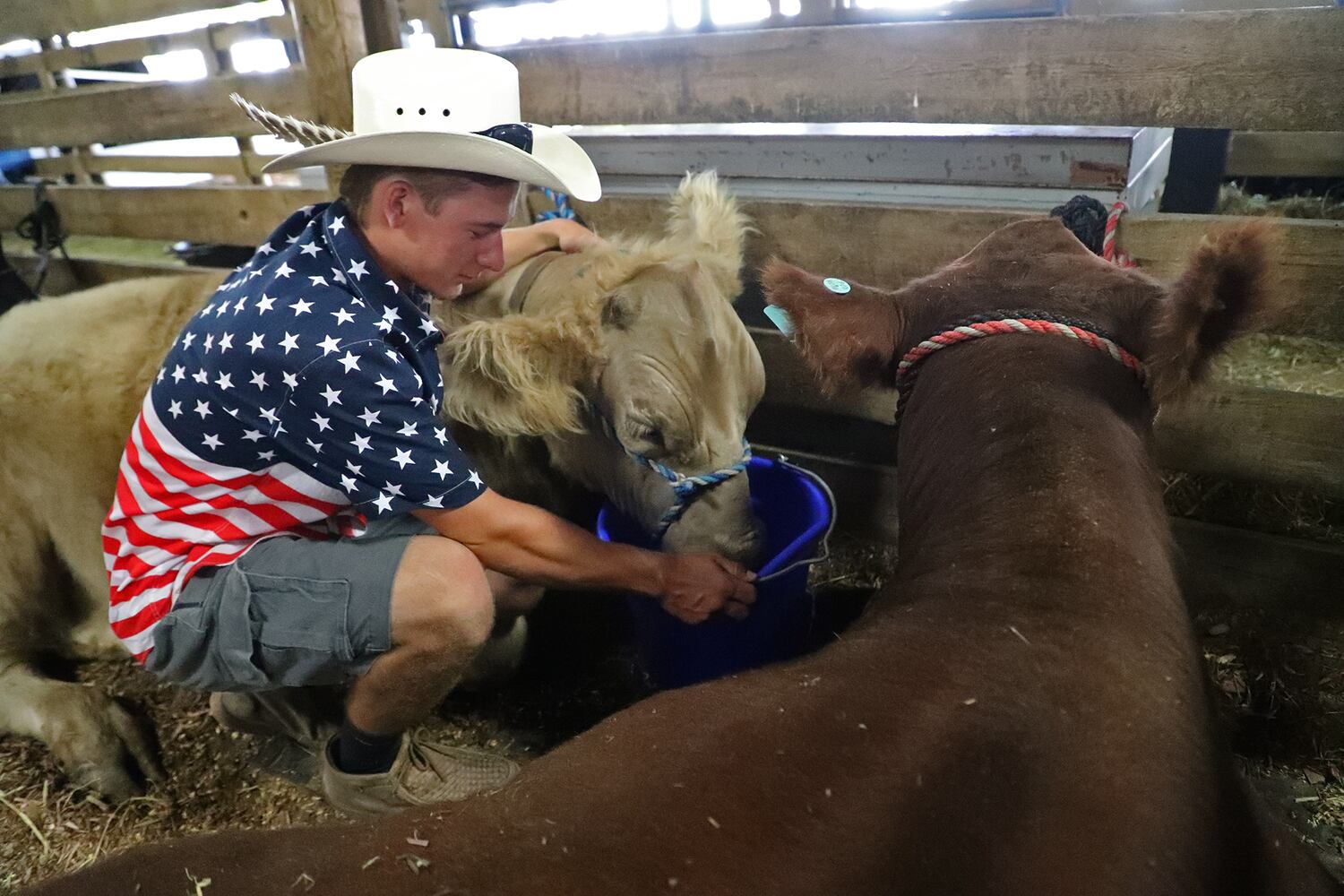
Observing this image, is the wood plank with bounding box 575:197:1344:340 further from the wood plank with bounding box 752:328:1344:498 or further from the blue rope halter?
the blue rope halter

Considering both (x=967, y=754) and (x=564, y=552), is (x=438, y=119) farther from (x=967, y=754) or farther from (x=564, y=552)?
(x=967, y=754)

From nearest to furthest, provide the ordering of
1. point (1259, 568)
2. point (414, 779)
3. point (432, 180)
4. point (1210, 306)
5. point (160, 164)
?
1. point (1210, 306)
2. point (432, 180)
3. point (414, 779)
4. point (1259, 568)
5. point (160, 164)

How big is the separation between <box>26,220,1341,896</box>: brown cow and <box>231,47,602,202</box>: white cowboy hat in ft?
3.74

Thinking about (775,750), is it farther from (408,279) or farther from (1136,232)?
(1136,232)

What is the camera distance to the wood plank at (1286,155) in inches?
131

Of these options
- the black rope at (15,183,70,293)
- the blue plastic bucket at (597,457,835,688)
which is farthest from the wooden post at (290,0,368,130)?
the black rope at (15,183,70,293)

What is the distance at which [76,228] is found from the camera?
5113 mm

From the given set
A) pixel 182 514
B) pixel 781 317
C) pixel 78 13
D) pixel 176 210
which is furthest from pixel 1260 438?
pixel 78 13

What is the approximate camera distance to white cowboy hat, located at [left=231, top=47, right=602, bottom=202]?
1.86 m

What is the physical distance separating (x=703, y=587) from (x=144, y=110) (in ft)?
13.6

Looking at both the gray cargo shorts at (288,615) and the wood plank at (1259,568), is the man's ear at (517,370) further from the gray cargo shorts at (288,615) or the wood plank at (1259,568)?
the wood plank at (1259,568)

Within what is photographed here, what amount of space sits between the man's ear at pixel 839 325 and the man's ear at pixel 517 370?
23.0 inches

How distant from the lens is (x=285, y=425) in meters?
1.90

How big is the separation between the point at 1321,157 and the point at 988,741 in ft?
10.9
